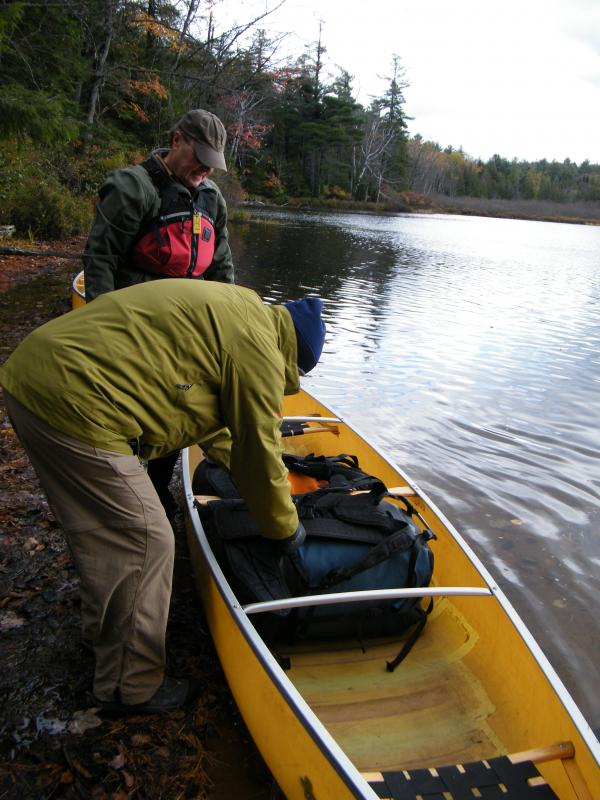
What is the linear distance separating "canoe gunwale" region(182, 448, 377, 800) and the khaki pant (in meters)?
0.34

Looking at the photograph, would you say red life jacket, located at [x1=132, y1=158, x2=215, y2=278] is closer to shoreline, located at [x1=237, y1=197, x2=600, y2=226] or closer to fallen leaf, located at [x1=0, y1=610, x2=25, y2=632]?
fallen leaf, located at [x1=0, y1=610, x2=25, y2=632]

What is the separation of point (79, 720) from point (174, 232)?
8.27 ft

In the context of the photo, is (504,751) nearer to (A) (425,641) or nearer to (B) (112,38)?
(A) (425,641)

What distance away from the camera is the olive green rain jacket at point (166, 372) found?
2031 millimetres

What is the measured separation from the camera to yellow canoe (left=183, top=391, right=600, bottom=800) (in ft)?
7.25

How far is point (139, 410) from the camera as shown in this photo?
214cm

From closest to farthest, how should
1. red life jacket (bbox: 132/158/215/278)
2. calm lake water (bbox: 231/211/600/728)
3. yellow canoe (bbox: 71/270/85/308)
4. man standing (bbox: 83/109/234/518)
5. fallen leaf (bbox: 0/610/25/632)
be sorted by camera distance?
fallen leaf (bbox: 0/610/25/632) < man standing (bbox: 83/109/234/518) < red life jacket (bbox: 132/158/215/278) < calm lake water (bbox: 231/211/600/728) < yellow canoe (bbox: 71/270/85/308)

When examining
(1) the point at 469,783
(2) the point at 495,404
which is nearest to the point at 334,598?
(1) the point at 469,783

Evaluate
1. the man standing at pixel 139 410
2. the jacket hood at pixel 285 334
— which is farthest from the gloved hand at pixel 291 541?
the jacket hood at pixel 285 334

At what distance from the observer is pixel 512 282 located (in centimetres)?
1911

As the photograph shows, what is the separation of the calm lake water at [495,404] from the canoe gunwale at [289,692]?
75.6 inches

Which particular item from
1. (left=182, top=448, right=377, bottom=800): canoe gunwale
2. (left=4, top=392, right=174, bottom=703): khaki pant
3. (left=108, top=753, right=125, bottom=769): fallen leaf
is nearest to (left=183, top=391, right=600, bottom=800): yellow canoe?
(left=182, top=448, right=377, bottom=800): canoe gunwale

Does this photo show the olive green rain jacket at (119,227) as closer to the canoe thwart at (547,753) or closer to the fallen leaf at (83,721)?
the fallen leaf at (83,721)

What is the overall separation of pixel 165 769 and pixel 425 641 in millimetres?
1427
